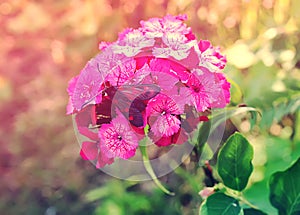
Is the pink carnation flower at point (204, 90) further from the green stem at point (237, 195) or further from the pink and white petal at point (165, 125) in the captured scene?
the green stem at point (237, 195)

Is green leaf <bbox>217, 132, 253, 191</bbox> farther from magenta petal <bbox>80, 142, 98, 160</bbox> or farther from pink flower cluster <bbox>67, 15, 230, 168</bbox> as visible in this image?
magenta petal <bbox>80, 142, 98, 160</bbox>

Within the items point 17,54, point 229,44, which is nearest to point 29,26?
point 17,54

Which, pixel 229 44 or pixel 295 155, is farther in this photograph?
pixel 229 44

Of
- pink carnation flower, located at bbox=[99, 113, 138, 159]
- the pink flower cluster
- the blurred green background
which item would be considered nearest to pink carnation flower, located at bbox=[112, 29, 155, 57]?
the pink flower cluster

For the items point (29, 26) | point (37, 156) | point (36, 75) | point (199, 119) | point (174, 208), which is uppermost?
point (29, 26)

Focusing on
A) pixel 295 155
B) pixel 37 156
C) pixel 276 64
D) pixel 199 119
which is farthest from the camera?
pixel 37 156

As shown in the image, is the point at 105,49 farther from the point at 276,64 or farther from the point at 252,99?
the point at 276,64
